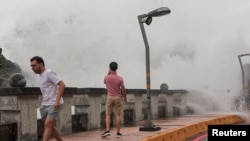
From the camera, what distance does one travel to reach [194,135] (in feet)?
40.3

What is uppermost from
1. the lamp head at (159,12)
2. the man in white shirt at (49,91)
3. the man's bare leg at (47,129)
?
the lamp head at (159,12)

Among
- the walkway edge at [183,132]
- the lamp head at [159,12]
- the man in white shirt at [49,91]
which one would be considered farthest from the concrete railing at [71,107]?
the lamp head at [159,12]

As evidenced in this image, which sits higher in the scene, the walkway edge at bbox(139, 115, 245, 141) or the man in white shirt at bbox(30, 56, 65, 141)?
the man in white shirt at bbox(30, 56, 65, 141)

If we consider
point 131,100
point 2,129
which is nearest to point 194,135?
point 131,100

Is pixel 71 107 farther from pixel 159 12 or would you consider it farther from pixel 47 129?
pixel 47 129

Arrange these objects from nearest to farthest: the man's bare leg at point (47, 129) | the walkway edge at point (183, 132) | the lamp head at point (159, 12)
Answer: the man's bare leg at point (47, 129)
the walkway edge at point (183, 132)
the lamp head at point (159, 12)

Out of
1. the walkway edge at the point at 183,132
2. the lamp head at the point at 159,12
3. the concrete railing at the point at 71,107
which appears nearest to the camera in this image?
the concrete railing at the point at 71,107

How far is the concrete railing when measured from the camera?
368 inches

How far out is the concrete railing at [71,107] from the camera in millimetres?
9344

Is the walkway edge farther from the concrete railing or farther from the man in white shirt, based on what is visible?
the man in white shirt

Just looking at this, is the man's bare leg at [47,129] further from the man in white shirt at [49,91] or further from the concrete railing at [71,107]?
the concrete railing at [71,107]

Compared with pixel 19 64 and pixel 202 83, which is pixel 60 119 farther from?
pixel 19 64

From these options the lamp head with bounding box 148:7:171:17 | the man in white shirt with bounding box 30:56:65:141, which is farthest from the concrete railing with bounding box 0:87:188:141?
the lamp head with bounding box 148:7:171:17

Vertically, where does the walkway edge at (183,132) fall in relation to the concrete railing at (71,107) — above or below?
below
